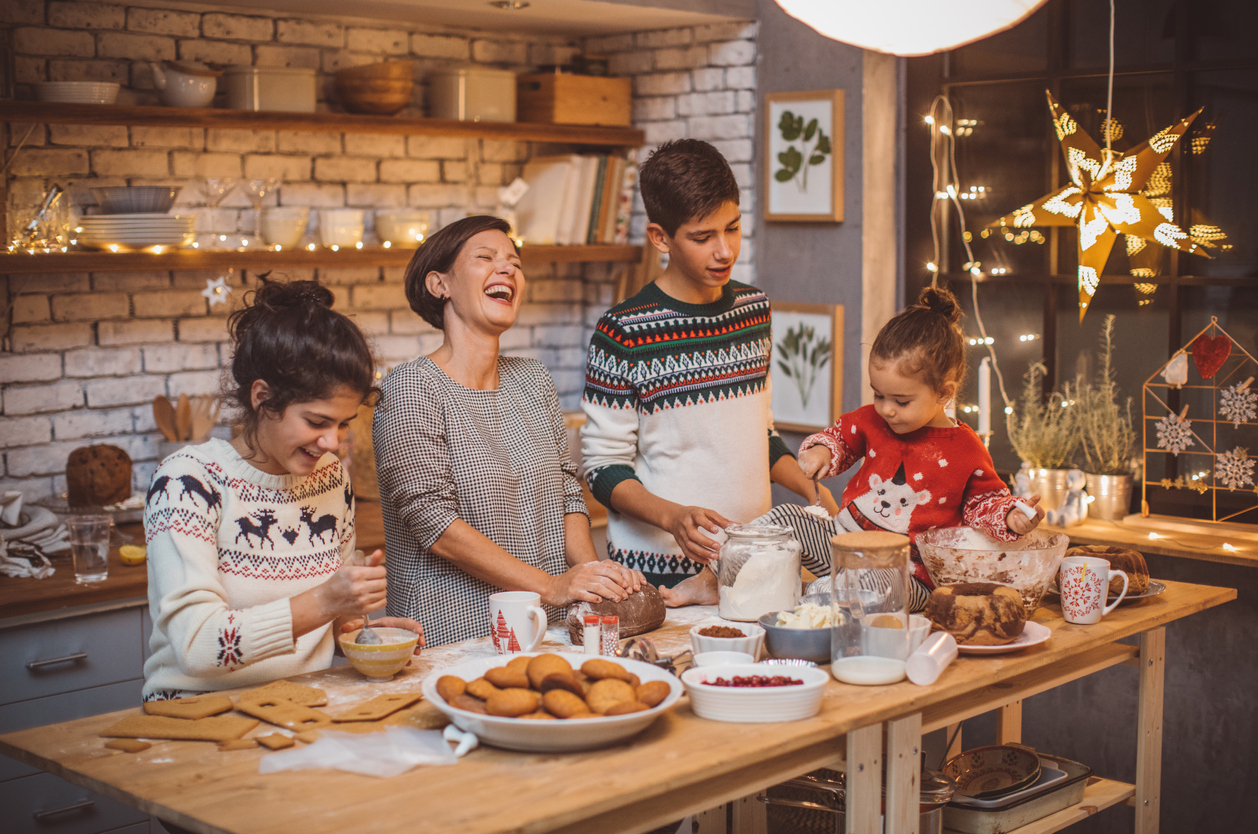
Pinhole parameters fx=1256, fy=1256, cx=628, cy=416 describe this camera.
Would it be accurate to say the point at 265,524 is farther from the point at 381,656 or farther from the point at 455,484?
the point at 455,484

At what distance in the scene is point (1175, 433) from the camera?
3205mm

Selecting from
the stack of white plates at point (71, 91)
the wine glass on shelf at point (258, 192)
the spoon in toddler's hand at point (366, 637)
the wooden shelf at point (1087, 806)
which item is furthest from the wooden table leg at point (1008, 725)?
the stack of white plates at point (71, 91)

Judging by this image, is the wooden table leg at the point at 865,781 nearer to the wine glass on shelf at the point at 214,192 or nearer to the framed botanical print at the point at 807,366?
the framed botanical print at the point at 807,366

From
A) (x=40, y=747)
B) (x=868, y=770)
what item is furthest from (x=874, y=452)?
(x=40, y=747)

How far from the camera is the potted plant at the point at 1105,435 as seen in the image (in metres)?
3.26

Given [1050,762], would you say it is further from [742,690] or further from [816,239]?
[816,239]

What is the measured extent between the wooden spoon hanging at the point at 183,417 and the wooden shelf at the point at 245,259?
39 cm

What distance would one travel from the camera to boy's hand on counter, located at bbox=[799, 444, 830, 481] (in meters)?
2.23

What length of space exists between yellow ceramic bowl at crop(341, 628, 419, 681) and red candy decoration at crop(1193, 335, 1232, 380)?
2.20 metres

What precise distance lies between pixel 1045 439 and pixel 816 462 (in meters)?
1.35

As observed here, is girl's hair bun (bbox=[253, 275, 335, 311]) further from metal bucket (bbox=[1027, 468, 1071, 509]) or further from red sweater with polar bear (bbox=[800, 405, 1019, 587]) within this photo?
metal bucket (bbox=[1027, 468, 1071, 509])

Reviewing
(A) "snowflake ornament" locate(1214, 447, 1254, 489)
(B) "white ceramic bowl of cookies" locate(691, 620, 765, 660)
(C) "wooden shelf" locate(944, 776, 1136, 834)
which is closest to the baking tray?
(C) "wooden shelf" locate(944, 776, 1136, 834)

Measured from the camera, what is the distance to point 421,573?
213cm

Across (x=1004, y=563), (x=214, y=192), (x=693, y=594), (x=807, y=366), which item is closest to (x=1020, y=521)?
(x=1004, y=563)
